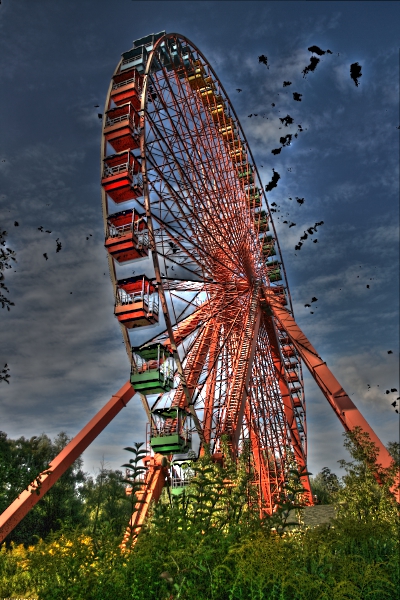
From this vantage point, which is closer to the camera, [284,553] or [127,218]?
[284,553]

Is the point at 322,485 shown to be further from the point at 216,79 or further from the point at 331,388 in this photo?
the point at 216,79

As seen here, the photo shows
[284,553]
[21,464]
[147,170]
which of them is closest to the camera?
[284,553]

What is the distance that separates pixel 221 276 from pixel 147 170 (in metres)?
6.11

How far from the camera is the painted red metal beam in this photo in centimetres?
1184

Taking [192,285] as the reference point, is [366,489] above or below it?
below

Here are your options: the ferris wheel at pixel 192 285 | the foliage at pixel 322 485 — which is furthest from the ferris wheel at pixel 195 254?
the foliage at pixel 322 485

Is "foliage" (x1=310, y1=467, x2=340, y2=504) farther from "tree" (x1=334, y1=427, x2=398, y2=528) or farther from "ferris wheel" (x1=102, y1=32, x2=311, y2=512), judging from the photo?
"tree" (x1=334, y1=427, x2=398, y2=528)

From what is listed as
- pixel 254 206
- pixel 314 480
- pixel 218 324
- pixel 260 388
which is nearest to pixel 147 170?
pixel 218 324

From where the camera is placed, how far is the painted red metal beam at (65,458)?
38.9 ft

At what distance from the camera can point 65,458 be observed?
14008mm

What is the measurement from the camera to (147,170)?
51.1 feet

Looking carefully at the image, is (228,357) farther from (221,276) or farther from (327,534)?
(327,534)

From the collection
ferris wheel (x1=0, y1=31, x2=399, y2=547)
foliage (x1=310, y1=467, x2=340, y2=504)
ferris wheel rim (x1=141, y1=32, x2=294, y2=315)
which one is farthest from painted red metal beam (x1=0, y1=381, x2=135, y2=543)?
foliage (x1=310, y1=467, x2=340, y2=504)

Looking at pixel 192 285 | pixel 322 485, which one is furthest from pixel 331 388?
pixel 322 485
